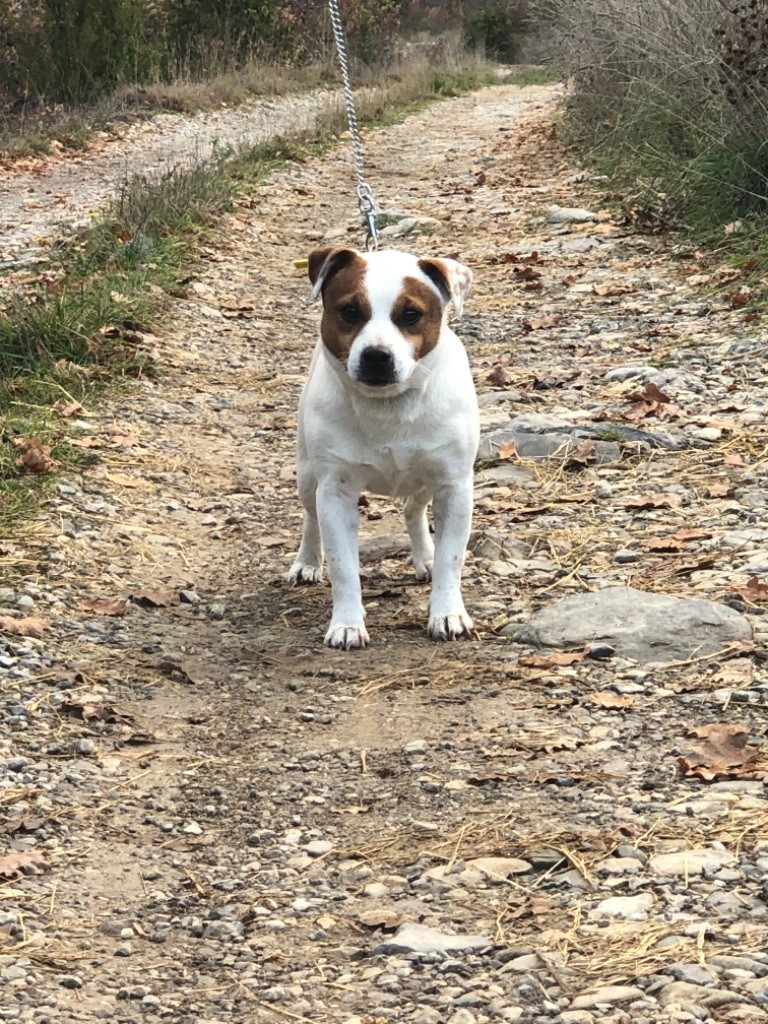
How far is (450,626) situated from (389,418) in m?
0.67

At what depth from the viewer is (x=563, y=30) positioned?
1563 cm

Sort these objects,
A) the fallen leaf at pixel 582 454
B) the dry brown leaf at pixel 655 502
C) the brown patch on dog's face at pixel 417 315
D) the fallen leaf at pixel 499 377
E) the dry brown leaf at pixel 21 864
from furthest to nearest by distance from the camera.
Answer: the fallen leaf at pixel 499 377 → the fallen leaf at pixel 582 454 → the dry brown leaf at pixel 655 502 → the brown patch on dog's face at pixel 417 315 → the dry brown leaf at pixel 21 864

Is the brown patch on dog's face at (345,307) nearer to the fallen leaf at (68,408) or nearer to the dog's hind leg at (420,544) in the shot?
the dog's hind leg at (420,544)

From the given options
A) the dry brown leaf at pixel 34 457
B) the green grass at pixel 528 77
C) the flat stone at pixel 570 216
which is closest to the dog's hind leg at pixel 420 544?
the dry brown leaf at pixel 34 457

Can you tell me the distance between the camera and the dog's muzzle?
3990mm

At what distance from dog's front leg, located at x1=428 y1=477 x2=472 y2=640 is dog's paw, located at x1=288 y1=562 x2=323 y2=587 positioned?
0.72 m

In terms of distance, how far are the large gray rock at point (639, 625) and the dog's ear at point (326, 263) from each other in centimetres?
122

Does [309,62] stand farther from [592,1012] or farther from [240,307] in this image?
[592,1012]

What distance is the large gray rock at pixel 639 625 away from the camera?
3992mm

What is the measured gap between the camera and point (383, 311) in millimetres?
4105

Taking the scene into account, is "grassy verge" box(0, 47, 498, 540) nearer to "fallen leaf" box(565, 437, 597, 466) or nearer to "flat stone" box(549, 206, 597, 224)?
"fallen leaf" box(565, 437, 597, 466)

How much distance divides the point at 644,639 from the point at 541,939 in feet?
5.05

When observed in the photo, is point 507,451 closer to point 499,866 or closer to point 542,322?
point 542,322

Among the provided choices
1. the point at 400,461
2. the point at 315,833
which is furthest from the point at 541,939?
the point at 400,461
